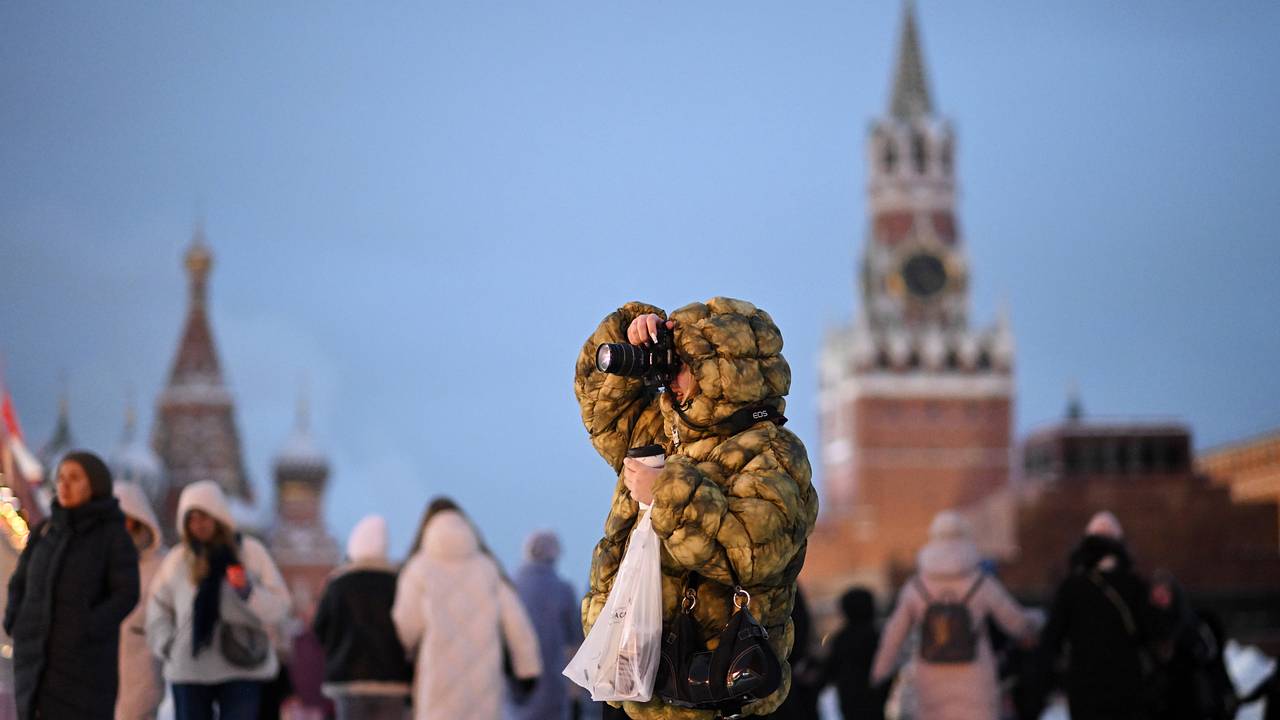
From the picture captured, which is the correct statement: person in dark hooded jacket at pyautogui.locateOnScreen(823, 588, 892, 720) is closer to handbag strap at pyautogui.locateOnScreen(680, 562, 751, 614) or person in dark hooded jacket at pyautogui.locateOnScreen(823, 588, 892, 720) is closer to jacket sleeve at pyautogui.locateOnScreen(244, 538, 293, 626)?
jacket sleeve at pyautogui.locateOnScreen(244, 538, 293, 626)

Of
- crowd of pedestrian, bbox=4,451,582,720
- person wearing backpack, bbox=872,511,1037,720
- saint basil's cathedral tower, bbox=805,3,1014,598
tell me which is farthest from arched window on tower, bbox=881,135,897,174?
crowd of pedestrian, bbox=4,451,582,720

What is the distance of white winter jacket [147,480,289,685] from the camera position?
7.21 m

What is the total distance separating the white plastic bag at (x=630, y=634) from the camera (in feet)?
14.4

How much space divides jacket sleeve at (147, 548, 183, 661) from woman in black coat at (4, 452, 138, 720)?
0.83 metres

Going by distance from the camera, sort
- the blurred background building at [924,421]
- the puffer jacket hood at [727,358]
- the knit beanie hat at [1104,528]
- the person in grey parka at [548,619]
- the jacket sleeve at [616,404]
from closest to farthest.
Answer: the puffer jacket hood at [727,358]
the jacket sleeve at [616,404]
the knit beanie hat at [1104,528]
the person in grey parka at [548,619]
the blurred background building at [924,421]

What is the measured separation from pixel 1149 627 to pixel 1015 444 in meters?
62.5

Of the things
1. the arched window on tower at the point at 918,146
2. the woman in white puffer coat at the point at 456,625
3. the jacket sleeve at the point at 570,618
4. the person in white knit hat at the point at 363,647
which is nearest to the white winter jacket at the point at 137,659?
the person in white knit hat at the point at 363,647

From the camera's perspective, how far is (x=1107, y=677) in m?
8.20

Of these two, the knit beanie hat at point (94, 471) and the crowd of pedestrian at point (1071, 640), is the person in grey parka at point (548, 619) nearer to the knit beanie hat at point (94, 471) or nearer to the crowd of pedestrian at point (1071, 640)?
the crowd of pedestrian at point (1071, 640)

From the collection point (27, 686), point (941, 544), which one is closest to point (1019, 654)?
point (941, 544)

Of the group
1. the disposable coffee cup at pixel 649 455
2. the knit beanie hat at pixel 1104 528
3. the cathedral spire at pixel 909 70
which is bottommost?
the knit beanie hat at pixel 1104 528

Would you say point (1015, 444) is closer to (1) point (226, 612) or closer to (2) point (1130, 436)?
(2) point (1130, 436)

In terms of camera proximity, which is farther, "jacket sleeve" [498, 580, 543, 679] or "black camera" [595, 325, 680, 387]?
"jacket sleeve" [498, 580, 543, 679]

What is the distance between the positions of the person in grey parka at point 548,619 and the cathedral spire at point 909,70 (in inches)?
2731
